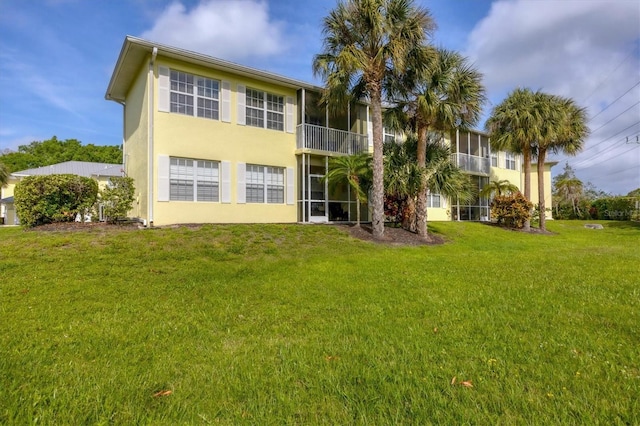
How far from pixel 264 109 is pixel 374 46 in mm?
5164

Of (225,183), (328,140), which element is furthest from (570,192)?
(225,183)

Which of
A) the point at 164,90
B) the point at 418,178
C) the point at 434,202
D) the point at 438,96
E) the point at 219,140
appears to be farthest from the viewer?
the point at 434,202

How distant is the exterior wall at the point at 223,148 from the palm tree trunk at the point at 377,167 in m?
4.12

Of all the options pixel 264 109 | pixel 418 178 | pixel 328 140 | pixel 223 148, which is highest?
pixel 264 109

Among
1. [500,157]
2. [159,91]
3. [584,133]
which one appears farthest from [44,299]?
[500,157]

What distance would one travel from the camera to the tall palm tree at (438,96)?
14.0 m

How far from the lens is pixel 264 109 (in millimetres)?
15352

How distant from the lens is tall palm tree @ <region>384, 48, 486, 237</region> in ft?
45.8

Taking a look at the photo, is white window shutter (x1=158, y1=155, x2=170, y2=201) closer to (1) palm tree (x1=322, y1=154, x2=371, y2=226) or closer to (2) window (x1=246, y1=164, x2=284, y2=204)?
(2) window (x1=246, y1=164, x2=284, y2=204)

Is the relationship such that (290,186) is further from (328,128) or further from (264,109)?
(264,109)

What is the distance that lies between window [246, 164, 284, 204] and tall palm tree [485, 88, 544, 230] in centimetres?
1304

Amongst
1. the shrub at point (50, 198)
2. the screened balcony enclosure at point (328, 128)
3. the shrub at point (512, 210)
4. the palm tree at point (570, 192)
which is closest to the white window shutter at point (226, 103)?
the screened balcony enclosure at point (328, 128)

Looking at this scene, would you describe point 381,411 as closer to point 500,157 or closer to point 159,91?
point 159,91

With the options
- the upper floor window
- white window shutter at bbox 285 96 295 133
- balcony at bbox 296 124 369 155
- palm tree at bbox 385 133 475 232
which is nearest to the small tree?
white window shutter at bbox 285 96 295 133
